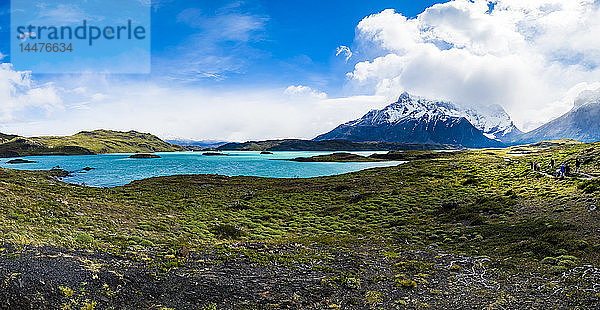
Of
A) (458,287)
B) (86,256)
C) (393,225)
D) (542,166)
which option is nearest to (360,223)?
(393,225)

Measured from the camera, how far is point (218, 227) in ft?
99.3

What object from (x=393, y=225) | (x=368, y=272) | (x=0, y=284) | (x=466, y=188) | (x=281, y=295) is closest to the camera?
(x=0, y=284)

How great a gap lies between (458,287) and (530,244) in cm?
1010

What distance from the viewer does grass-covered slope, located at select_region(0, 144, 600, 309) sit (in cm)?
1434

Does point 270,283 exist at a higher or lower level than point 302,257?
higher

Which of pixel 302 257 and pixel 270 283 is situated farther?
pixel 302 257

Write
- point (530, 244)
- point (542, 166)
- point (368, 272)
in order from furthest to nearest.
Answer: point (542, 166), point (530, 244), point (368, 272)

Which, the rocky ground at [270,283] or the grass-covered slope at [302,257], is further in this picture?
the grass-covered slope at [302,257]

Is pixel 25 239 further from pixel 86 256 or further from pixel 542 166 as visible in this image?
pixel 542 166

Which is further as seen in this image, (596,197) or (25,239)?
(596,197)

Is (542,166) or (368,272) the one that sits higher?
(542,166)

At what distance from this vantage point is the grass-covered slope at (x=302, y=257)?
47.1ft

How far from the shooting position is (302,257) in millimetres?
22609

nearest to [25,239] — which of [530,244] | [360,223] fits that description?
[360,223]
